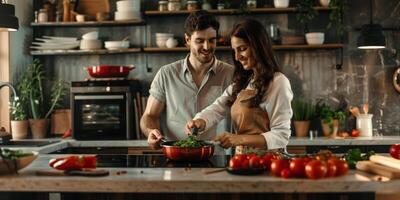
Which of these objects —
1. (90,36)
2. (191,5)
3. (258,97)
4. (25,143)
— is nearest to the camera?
(258,97)

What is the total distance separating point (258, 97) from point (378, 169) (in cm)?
90

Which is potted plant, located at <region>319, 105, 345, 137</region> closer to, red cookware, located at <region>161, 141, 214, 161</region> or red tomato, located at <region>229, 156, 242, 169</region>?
red cookware, located at <region>161, 141, 214, 161</region>

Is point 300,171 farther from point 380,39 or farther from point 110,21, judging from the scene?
point 110,21

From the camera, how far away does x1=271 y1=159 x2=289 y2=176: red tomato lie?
2474 mm

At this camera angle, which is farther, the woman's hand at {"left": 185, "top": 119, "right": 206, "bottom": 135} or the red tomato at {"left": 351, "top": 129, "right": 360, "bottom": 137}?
the red tomato at {"left": 351, "top": 129, "right": 360, "bottom": 137}

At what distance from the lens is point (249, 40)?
3.09 metres

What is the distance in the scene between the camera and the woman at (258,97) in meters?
3.05

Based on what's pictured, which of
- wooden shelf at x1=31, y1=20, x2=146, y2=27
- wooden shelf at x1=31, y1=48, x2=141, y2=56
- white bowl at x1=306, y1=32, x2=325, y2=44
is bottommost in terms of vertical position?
wooden shelf at x1=31, y1=48, x2=141, y2=56

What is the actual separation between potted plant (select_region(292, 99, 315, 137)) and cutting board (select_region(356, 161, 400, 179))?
267 centimetres

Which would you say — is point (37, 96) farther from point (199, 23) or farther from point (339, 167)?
point (339, 167)

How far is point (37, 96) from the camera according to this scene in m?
5.66

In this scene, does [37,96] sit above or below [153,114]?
above

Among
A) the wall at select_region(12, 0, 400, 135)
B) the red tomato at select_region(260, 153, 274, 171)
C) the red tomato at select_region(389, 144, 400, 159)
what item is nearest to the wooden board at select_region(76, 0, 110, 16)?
the wall at select_region(12, 0, 400, 135)

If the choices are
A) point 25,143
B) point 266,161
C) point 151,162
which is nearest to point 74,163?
point 151,162
